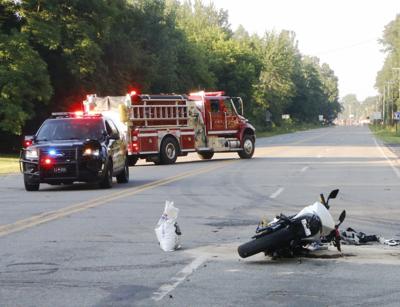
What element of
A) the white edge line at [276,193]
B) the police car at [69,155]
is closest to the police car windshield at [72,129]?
the police car at [69,155]

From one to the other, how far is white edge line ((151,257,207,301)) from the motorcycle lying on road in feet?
1.68

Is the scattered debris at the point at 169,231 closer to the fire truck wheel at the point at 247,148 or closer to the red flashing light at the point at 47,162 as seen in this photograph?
the red flashing light at the point at 47,162

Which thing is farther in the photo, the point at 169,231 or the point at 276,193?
the point at 276,193

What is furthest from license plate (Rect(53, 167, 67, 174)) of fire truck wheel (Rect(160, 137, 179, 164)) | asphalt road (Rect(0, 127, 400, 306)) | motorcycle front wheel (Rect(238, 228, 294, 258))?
fire truck wheel (Rect(160, 137, 179, 164))

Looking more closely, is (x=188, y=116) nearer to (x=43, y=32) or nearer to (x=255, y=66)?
(x=43, y=32)

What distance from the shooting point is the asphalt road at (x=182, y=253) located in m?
6.79

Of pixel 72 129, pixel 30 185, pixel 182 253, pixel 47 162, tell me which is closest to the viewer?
pixel 182 253

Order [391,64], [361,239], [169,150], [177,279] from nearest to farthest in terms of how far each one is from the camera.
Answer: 1. [177,279]
2. [361,239]
3. [169,150]
4. [391,64]

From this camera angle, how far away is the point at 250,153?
32.9m

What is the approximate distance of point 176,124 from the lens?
29.9 meters

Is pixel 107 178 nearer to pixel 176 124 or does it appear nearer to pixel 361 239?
pixel 361 239

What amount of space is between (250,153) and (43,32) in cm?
1389

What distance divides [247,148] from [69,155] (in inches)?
633

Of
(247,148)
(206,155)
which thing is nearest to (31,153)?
(247,148)
